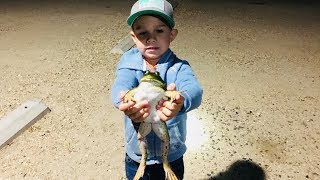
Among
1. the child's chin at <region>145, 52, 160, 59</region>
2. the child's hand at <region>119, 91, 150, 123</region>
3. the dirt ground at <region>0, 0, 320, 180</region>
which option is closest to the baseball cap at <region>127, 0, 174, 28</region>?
the child's chin at <region>145, 52, 160, 59</region>

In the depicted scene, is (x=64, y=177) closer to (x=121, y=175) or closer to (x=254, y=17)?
(x=121, y=175)

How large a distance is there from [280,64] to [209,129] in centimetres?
279

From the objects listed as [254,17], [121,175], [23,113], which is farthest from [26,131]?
[254,17]

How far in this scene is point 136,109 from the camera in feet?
5.57

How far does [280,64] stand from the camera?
22.2 ft

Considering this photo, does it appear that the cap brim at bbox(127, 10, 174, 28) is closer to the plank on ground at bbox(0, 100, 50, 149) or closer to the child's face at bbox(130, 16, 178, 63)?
the child's face at bbox(130, 16, 178, 63)

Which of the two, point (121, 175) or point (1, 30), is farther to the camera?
point (1, 30)

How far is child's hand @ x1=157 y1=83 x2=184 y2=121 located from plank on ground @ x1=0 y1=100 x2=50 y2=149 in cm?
345

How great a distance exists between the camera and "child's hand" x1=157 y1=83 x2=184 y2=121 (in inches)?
68.1

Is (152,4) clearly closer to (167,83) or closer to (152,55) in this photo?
(152,55)

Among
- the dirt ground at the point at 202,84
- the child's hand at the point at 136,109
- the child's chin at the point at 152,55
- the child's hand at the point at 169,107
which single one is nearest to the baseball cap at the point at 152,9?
the child's chin at the point at 152,55

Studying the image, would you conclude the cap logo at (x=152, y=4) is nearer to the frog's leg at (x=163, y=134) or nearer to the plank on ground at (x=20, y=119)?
the frog's leg at (x=163, y=134)

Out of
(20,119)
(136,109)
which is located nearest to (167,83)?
(136,109)

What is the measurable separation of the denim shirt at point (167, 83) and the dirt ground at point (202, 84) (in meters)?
1.68
